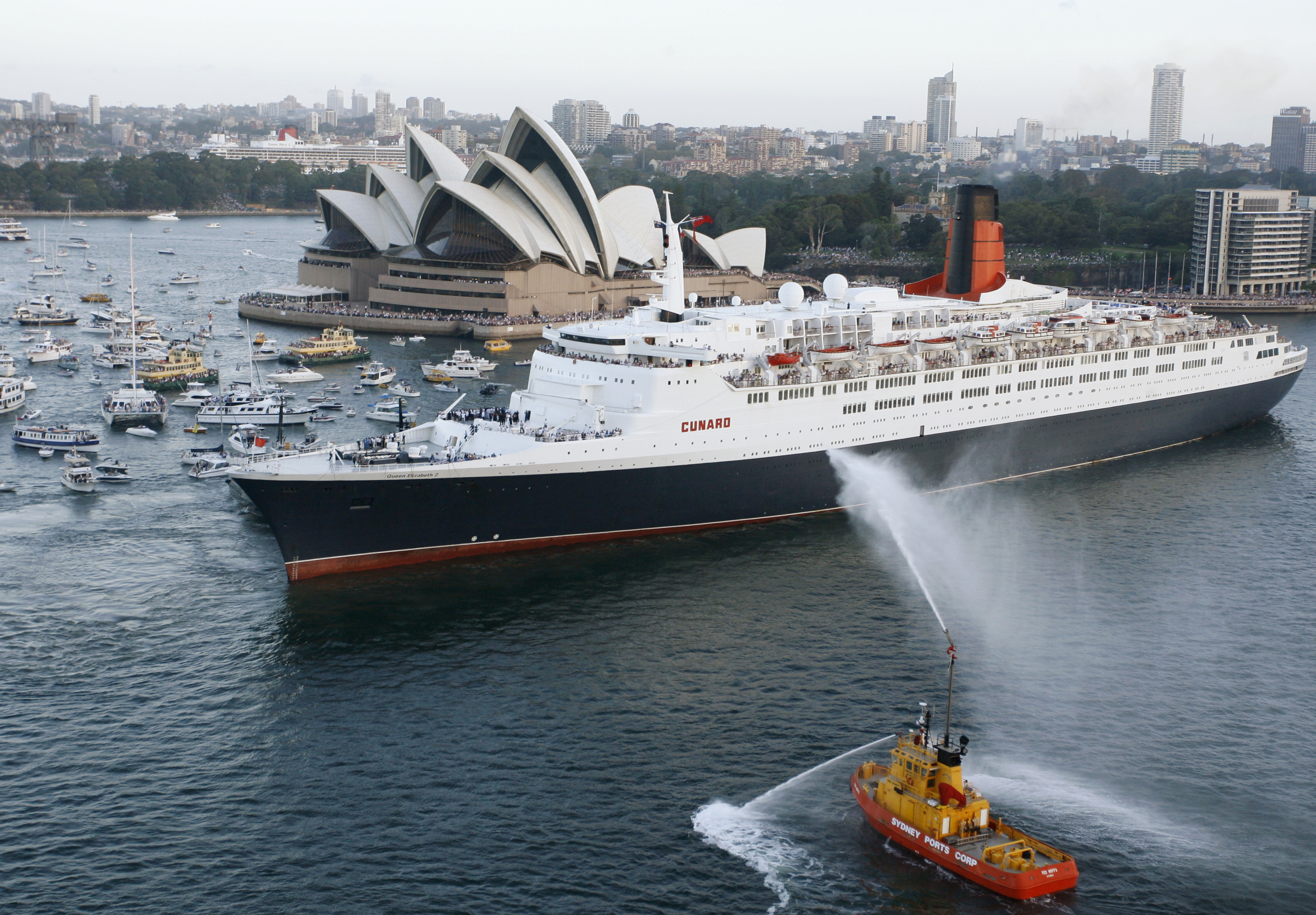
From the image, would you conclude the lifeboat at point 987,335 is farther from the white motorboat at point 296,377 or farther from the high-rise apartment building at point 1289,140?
the high-rise apartment building at point 1289,140

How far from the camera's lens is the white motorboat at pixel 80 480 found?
30.1 m

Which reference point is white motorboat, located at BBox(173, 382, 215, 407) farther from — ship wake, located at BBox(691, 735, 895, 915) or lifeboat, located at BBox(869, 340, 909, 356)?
ship wake, located at BBox(691, 735, 895, 915)

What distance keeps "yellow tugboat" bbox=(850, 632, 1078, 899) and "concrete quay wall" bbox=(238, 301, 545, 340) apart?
44.9 metres

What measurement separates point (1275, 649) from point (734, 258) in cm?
5576

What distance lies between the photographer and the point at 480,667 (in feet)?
65.4

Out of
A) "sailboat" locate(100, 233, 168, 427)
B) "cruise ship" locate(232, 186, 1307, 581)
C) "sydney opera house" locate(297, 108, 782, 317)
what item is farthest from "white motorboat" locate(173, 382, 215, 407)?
"sydney opera house" locate(297, 108, 782, 317)

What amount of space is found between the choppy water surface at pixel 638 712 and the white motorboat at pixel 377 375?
16.7 metres

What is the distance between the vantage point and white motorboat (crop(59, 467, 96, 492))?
30.1 meters

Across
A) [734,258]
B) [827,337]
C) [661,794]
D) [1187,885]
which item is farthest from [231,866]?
[734,258]

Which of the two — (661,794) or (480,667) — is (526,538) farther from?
(661,794)

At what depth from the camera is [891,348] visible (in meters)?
30.2

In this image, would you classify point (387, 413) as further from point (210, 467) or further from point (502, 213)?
point (502, 213)

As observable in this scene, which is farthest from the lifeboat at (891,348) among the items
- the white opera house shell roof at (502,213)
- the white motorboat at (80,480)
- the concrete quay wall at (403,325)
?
the white opera house shell roof at (502,213)

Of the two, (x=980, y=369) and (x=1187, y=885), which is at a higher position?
(x=980, y=369)
